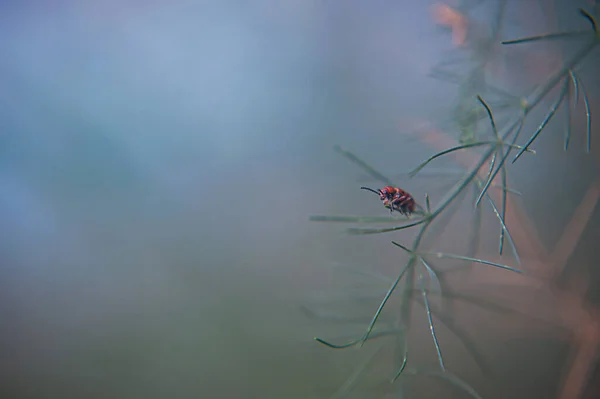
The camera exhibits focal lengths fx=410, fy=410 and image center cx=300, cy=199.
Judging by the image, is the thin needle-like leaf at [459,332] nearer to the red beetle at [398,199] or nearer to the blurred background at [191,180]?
the red beetle at [398,199]

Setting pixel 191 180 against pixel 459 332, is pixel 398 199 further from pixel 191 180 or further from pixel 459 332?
pixel 191 180

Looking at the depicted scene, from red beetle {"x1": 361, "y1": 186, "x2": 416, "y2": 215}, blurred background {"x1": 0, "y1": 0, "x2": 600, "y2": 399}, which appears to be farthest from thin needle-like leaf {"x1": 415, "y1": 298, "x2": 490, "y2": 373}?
blurred background {"x1": 0, "y1": 0, "x2": 600, "y2": 399}

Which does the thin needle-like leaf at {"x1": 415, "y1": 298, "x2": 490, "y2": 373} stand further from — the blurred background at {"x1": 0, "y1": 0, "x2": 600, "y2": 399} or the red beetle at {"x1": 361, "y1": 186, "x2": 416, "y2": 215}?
the blurred background at {"x1": 0, "y1": 0, "x2": 600, "y2": 399}

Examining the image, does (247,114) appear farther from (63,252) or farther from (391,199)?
(391,199)

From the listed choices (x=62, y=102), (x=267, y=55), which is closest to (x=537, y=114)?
(x=267, y=55)

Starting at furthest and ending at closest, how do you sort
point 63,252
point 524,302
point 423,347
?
point 63,252 < point 423,347 < point 524,302

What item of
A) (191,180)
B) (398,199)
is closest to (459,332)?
(398,199)

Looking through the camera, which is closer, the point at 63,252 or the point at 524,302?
the point at 524,302

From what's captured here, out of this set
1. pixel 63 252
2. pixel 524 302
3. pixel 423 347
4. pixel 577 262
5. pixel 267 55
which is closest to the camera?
pixel 577 262

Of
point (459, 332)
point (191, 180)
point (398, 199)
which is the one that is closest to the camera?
point (398, 199)
